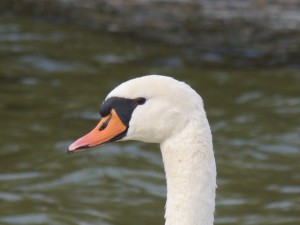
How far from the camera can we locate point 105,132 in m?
5.27

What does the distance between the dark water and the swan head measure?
3720mm

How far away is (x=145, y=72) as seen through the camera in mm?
12117

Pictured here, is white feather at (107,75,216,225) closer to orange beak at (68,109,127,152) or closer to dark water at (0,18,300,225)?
orange beak at (68,109,127,152)

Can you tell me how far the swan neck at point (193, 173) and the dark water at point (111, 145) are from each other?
3.76m

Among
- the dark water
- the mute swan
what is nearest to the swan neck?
the mute swan

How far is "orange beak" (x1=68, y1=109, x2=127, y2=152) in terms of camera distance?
523 centimetres

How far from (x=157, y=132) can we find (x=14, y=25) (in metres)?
8.97

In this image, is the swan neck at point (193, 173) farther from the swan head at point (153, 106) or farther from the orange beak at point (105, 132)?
the orange beak at point (105, 132)

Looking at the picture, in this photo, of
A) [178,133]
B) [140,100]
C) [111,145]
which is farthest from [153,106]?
[111,145]

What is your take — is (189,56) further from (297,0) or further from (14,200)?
(14,200)

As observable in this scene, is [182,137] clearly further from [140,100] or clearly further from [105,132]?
[105,132]

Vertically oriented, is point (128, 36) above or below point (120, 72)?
above

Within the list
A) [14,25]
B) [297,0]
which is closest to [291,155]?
[297,0]

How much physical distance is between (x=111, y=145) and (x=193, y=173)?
18.5 feet
